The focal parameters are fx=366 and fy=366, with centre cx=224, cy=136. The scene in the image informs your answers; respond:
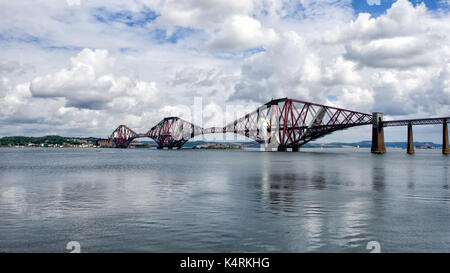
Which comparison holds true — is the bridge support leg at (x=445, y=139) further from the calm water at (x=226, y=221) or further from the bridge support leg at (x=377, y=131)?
the calm water at (x=226, y=221)

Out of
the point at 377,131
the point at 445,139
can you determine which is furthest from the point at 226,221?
the point at 377,131

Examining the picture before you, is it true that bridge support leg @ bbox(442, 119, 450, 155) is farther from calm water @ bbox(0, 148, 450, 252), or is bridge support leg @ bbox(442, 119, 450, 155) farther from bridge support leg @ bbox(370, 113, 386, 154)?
calm water @ bbox(0, 148, 450, 252)

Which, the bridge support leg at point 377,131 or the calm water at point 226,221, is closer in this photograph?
the calm water at point 226,221

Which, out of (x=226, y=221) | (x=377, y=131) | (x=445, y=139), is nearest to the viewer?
(x=226, y=221)

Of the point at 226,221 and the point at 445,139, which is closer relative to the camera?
the point at 226,221

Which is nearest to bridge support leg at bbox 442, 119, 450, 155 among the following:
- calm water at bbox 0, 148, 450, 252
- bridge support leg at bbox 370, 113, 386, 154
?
bridge support leg at bbox 370, 113, 386, 154

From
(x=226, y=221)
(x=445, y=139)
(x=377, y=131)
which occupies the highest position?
(x=377, y=131)

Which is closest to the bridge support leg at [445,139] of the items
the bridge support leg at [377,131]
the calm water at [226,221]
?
the bridge support leg at [377,131]

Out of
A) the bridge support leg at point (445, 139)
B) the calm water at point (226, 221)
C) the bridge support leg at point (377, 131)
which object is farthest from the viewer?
the bridge support leg at point (377, 131)

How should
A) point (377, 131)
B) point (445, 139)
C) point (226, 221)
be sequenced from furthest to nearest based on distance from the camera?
point (377, 131), point (445, 139), point (226, 221)

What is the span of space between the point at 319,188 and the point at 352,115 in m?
126

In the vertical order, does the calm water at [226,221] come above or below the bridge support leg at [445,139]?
below

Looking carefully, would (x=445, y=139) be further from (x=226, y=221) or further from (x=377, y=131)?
(x=226, y=221)
